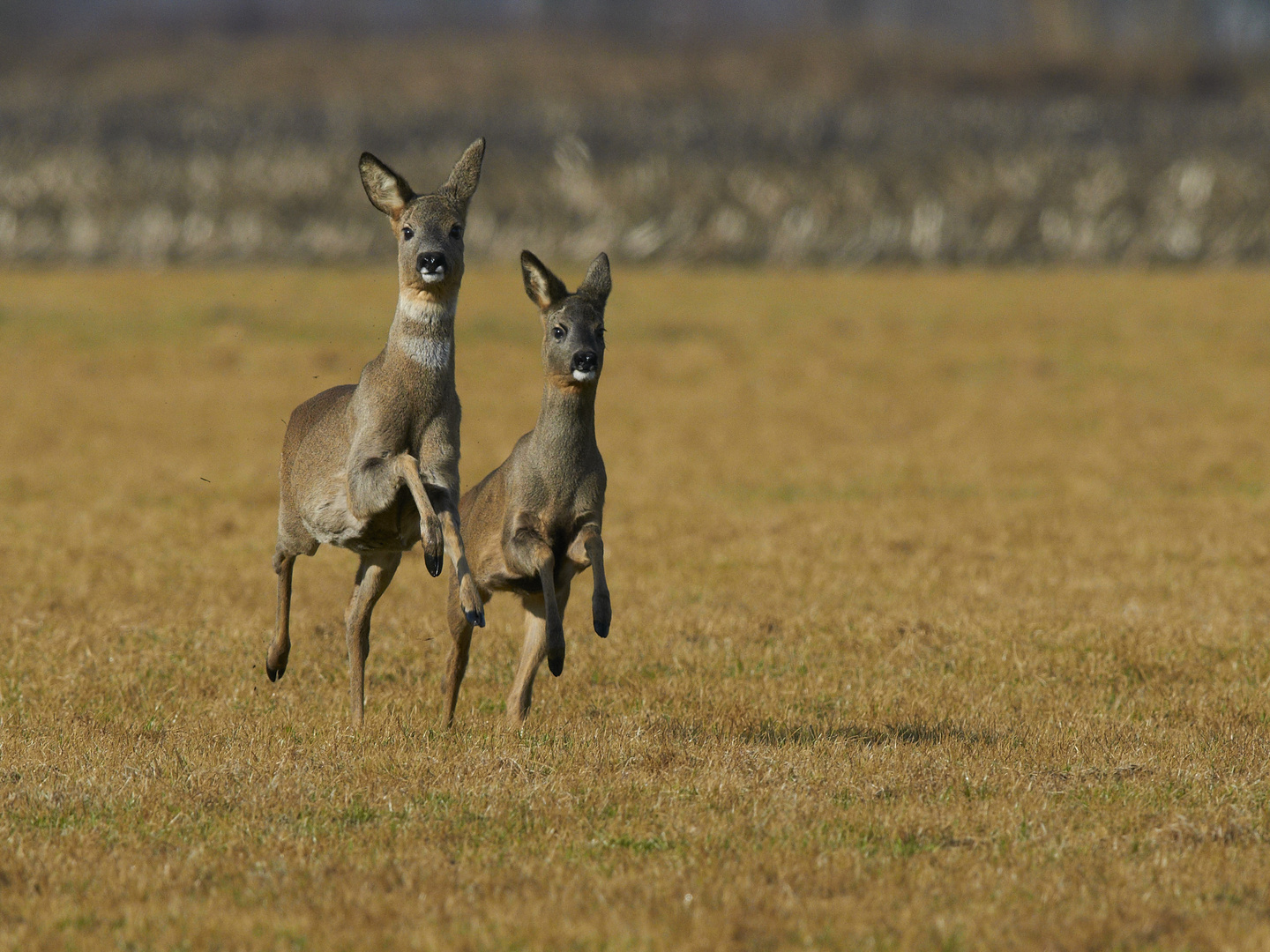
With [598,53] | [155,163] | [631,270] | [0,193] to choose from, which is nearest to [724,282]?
[631,270]

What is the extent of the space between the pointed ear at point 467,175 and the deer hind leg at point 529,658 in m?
2.02

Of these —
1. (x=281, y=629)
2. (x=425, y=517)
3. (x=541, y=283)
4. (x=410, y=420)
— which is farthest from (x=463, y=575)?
(x=281, y=629)

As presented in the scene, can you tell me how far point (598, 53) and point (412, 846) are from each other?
6541 centimetres

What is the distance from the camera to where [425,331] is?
8.60 m

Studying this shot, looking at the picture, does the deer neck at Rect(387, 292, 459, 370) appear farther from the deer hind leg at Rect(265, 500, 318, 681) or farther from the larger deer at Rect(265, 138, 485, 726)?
the deer hind leg at Rect(265, 500, 318, 681)

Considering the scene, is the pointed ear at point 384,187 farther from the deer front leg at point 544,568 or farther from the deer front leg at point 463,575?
the deer front leg at point 544,568

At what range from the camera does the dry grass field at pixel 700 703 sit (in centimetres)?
652

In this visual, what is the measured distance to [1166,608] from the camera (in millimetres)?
12930

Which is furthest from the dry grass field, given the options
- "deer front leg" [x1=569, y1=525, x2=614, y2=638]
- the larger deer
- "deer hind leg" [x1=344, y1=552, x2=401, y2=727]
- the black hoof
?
the larger deer

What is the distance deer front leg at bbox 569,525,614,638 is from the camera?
803 cm

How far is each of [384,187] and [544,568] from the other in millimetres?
2013

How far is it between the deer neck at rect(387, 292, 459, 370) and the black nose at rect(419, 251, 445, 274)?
13.5 inches

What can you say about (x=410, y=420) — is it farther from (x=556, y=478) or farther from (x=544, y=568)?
(x=544, y=568)

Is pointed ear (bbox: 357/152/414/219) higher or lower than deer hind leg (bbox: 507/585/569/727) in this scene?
higher
